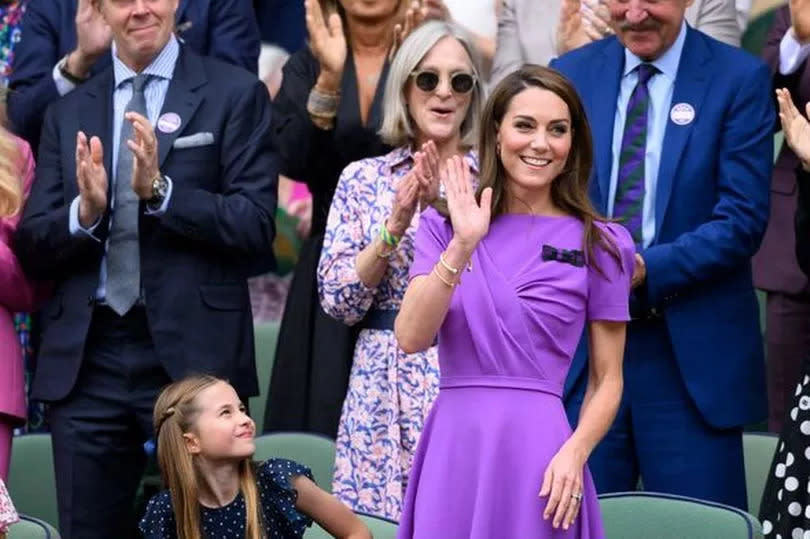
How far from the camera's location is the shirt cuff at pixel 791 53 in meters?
6.48

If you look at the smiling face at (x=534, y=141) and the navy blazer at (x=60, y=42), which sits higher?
the navy blazer at (x=60, y=42)

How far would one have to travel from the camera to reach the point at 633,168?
20.2 ft

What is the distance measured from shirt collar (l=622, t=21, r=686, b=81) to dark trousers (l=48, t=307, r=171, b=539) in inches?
68.7

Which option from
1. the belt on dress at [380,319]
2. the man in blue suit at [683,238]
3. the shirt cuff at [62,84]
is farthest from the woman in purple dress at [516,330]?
the shirt cuff at [62,84]

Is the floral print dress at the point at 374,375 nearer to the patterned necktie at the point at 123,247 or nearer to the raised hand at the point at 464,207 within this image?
the patterned necktie at the point at 123,247

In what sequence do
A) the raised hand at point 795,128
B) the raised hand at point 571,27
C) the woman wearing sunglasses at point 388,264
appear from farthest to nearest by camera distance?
the raised hand at point 571,27
the woman wearing sunglasses at point 388,264
the raised hand at point 795,128

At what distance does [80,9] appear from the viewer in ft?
23.0

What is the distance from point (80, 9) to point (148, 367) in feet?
4.49

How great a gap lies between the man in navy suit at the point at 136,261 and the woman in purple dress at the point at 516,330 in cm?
149

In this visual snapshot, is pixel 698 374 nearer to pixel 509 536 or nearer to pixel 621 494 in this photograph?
pixel 621 494

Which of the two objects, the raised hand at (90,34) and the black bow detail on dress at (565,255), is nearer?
the black bow detail on dress at (565,255)

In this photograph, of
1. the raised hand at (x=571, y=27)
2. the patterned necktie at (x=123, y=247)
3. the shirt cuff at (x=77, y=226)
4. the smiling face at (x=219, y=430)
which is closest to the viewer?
the smiling face at (x=219, y=430)

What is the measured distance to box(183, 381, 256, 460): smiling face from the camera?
5.35m

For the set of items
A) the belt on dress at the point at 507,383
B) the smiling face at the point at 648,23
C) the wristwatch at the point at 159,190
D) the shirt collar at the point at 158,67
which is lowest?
the belt on dress at the point at 507,383
